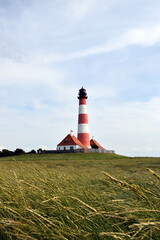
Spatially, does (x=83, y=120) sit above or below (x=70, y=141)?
above

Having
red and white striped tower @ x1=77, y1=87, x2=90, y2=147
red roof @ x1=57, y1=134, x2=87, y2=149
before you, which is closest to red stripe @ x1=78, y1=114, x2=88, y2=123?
red and white striped tower @ x1=77, y1=87, x2=90, y2=147

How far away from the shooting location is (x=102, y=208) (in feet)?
9.68

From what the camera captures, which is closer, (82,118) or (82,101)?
(82,118)

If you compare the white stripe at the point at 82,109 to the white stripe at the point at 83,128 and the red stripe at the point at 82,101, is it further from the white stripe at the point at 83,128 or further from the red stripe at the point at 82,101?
the white stripe at the point at 83,128

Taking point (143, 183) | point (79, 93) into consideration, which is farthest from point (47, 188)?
point (79, 93)

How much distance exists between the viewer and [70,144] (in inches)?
1823

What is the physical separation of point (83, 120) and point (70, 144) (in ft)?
17.5

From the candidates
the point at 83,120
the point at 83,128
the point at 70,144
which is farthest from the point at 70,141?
the point at 83,120

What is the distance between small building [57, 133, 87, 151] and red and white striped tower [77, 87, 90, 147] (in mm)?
851

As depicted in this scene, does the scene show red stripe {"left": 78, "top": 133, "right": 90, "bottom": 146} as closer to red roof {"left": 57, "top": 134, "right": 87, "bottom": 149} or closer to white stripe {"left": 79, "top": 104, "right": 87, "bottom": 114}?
red roof {"left": 57, "top": 134, "right": 87, "bottom": 149}

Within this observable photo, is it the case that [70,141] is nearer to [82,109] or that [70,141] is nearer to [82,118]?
[82,118]

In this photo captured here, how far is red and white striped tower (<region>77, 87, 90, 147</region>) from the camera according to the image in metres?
43.8

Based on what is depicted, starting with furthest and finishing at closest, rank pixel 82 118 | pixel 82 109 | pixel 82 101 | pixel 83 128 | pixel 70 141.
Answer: pixel 70 141 < pixel 82 101 < pixel 82 109 < pixel 83 128 < pixel 82 118

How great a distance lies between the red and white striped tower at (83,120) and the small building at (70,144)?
0.85 metres
